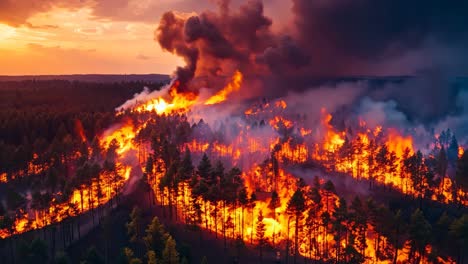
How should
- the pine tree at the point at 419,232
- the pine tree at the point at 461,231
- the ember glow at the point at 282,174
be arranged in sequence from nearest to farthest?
the pine tree at the point at 461,231, the pine tree at the point at 419,232, the ember glow at the point at 282,174

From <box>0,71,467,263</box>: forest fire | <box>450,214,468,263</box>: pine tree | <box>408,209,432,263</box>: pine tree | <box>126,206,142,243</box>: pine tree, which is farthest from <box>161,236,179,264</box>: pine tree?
<box>450,214,468,263</box>: pine tree

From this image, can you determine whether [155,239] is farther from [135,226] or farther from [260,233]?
[260,233]

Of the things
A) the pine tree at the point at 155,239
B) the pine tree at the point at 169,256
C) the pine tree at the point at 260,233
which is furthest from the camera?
the pine tree at the point at 260,233

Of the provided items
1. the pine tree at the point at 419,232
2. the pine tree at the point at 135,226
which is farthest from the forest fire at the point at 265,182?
the pine tree at the point at 135,226

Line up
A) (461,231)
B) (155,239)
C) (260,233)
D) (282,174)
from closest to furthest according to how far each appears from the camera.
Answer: (461,231), (155,239), (260,233), (282,174)

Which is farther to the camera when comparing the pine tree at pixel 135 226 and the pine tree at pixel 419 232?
the pine tree at pixel 135 226

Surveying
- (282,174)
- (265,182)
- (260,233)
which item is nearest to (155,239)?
(260,233)

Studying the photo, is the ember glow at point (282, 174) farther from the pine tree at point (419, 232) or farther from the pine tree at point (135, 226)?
the pine tree at point (135, 226)

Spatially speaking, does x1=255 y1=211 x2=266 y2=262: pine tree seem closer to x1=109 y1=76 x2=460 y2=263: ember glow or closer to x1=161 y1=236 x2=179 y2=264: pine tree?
x1=109 y1=76 x2=460 y2=263: ember glow

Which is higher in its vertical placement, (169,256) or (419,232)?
(419,232)

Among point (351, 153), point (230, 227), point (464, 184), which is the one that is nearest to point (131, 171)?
point (230, 227)

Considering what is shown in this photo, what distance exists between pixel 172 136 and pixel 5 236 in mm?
62988

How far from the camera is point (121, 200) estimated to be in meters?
87.3

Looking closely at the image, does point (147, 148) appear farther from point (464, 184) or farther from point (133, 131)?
point (464, 184)
